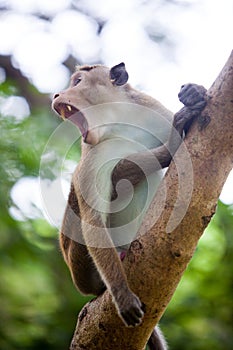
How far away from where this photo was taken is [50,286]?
4.55 meters

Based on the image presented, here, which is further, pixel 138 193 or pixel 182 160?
pixel 138 193

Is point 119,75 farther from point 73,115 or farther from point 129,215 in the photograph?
point 129,215

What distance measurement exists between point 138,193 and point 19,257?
1.17m

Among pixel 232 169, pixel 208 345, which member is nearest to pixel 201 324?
pixel 208 345

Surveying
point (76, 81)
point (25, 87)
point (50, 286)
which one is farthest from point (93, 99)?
point (25, 87)

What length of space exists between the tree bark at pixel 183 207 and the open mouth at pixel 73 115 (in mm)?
908

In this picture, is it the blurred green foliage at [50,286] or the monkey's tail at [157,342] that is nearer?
the monkey's tail at [157,342]

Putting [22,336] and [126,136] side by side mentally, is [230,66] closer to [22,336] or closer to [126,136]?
[126,136]

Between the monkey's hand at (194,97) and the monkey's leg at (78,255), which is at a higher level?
the monkey's hand at (194,97)

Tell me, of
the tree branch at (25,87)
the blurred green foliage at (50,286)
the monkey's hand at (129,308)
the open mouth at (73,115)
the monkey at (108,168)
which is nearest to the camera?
the monkey's hand at (129,308)

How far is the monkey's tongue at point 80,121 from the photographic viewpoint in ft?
12.3

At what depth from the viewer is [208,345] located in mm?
4273

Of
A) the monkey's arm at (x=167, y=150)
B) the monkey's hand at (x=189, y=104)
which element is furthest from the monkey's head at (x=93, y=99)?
the monkey's hand at (x=189, y=104)

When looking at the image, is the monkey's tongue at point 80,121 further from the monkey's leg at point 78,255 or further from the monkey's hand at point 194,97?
the monkey's hand at point 194,97
